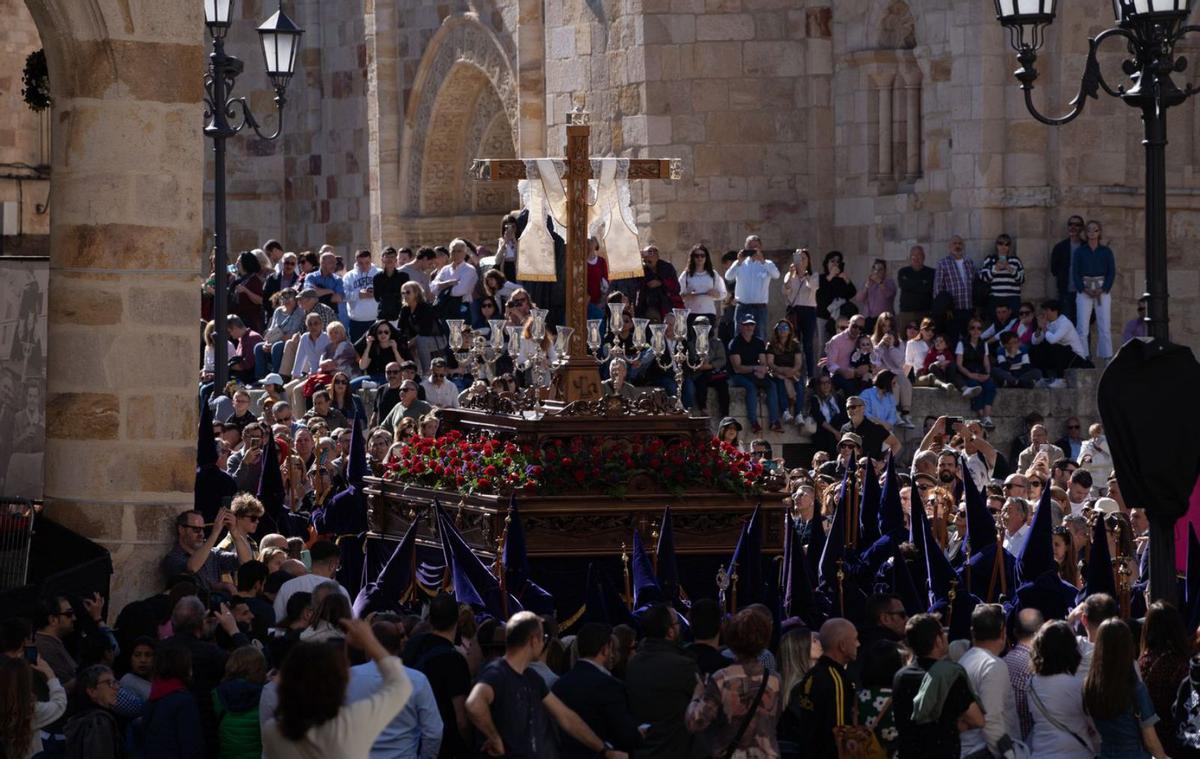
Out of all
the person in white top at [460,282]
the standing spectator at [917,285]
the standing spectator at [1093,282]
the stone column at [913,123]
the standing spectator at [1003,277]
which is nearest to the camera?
the person in white top at [460,282]

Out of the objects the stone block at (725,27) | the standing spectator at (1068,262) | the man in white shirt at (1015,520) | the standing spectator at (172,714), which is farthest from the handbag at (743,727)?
the stone block at (725,27)

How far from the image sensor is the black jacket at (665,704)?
10.6 metres

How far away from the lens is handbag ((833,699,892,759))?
34.6ft

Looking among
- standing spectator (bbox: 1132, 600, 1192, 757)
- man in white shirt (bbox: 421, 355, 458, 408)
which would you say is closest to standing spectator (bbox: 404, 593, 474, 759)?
standing spectator (bbox: 1132, 600, 1192, 757)

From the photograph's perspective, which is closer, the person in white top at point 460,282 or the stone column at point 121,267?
the stone column at point 121,267

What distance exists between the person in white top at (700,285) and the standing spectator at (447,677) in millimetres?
13068

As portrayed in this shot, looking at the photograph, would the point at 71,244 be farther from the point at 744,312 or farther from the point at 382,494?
the point at 744,312

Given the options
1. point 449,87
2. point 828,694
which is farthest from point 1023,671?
point 449,87

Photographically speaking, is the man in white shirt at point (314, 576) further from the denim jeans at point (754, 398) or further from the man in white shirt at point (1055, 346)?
the man in white shirt at point (1055, 346)

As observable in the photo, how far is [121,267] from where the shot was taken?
13734mm

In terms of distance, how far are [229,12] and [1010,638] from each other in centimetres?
831

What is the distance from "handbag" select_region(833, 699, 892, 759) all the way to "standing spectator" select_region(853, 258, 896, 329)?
1523cm

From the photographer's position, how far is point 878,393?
23.5m

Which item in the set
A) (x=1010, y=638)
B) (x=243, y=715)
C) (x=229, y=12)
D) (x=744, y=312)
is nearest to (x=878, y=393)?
(x=744, y=312)
